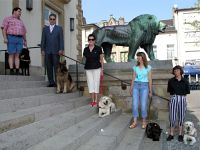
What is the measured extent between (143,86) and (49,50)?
103 inches

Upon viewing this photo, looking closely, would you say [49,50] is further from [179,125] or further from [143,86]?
[179,125]

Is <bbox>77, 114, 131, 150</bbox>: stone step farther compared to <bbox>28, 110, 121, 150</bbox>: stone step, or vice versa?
<bbox>77, 114, 131, 150</bbox>: stone step

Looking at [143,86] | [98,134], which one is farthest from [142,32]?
[98,134]

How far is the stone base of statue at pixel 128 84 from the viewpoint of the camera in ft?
32.8

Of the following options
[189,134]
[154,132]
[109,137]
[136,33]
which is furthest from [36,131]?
[136,33]

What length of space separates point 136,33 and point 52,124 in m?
5.06

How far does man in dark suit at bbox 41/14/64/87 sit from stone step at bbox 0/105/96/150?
6.66 feet

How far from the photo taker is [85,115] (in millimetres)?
7672

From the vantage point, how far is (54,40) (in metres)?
8.99

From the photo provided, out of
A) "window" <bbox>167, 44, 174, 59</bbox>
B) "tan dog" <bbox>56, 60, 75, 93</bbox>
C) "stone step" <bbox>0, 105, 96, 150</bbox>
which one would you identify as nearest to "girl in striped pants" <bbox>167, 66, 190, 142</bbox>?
"stone step" <bbox>0, 105, 96, 150</bbox>

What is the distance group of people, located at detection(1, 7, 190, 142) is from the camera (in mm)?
7547

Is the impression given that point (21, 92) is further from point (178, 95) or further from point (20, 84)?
point (178, 95)

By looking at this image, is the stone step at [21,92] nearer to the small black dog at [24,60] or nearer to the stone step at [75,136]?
Answer: the stone step at [75,136]

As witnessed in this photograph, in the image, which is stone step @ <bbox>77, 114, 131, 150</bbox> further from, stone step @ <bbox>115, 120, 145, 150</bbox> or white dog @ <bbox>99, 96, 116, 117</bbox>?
white dog @ <bbox>99, 96, 116, 117</bbox>
